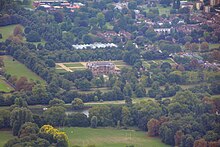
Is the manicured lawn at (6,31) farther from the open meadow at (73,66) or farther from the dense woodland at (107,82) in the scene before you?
the open meadow at (73,66)

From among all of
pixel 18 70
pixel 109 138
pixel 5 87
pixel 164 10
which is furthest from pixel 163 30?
pixel 109 138

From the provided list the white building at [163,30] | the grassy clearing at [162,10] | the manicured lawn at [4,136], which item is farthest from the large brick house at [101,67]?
the grassy clearing at [162,10]

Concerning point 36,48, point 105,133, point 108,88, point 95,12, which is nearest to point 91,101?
point 108,88

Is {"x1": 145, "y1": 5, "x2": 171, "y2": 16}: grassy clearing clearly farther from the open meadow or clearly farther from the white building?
the open meadow

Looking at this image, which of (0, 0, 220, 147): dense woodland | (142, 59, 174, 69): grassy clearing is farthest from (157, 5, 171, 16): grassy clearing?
(142, 59, 174, 69): grassy clearing

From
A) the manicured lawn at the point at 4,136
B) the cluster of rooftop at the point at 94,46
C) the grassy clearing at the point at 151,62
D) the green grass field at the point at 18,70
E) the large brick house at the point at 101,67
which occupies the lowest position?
the grassy clearing at the point at 151,62

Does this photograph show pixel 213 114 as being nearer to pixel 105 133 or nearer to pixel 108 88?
pixel 105 133

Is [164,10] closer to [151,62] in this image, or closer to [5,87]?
[151,62]
